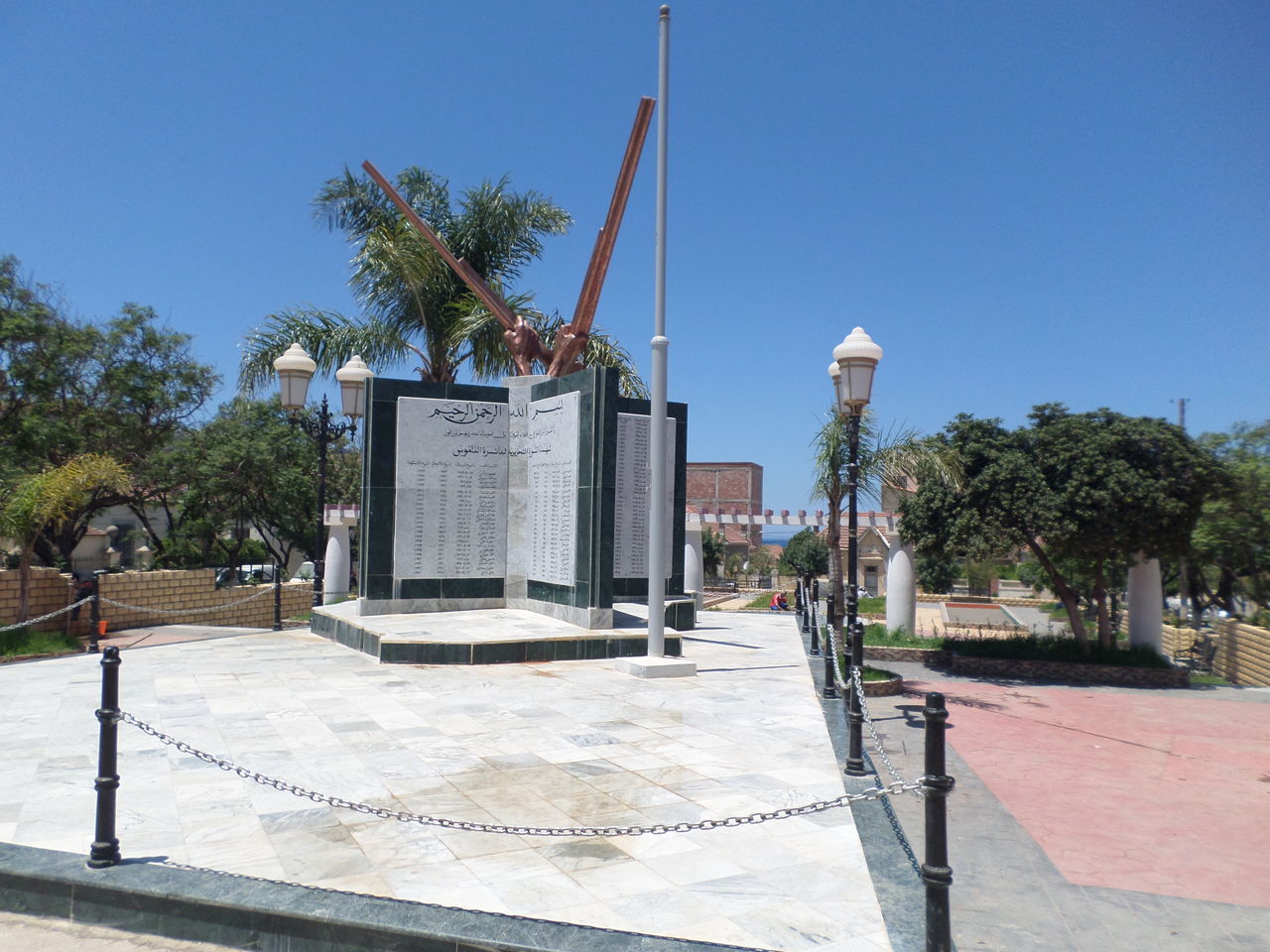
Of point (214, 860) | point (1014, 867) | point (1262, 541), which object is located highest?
point (1262, 541)

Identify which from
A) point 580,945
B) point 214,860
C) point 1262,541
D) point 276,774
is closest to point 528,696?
point 276,774

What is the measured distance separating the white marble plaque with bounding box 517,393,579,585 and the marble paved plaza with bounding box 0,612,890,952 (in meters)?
2.55

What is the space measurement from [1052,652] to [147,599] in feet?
62.9

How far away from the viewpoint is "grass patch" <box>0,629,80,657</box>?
1198cm

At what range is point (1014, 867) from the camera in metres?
5.45

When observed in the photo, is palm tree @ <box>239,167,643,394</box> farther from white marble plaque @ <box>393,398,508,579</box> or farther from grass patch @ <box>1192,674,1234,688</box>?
grass patch @ <box>1192,674,1234,688</box>

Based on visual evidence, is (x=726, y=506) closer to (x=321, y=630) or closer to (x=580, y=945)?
(x=321, y=630)

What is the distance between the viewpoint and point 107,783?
4.03m

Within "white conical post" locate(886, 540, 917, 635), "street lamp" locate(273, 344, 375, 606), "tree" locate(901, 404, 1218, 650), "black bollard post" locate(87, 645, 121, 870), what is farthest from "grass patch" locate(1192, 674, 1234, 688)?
"black bollard post" locate(87, 645, 121, 870)

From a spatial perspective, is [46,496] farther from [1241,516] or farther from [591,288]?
[1241,516]

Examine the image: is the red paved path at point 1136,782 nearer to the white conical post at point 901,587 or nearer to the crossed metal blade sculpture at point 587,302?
the white conical post at point 901,587

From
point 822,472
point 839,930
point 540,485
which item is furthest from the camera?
point 822,472

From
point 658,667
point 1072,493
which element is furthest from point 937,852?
point 1072,493

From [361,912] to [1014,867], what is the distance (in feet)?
13.3
